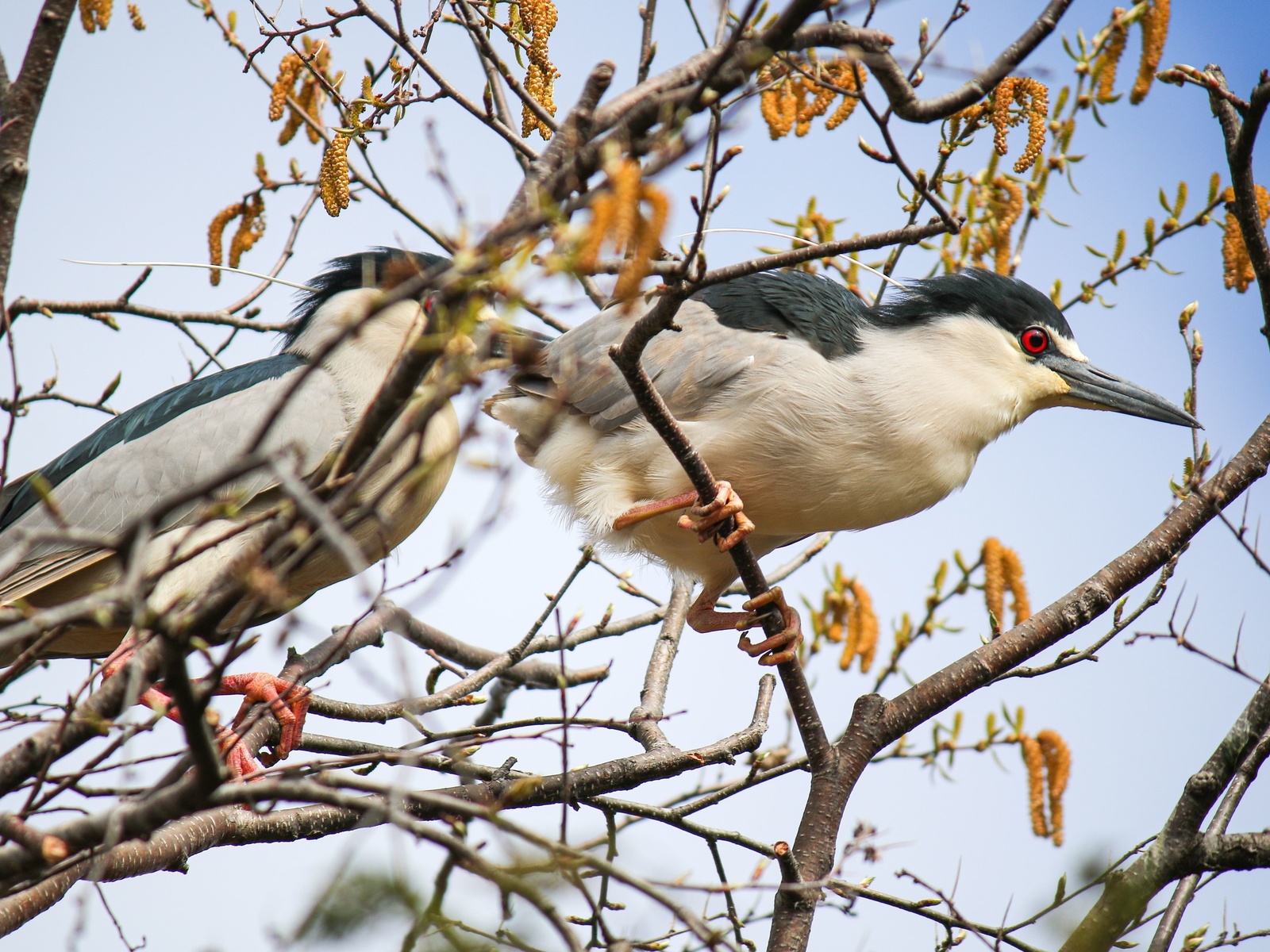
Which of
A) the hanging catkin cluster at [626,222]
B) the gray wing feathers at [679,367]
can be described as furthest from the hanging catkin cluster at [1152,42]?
the hanging catkin cluster at [626,222]

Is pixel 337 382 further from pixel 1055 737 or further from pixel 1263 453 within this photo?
pixel 1263 453

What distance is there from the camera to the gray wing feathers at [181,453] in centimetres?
399

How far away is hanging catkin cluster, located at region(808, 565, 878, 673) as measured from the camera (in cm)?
391

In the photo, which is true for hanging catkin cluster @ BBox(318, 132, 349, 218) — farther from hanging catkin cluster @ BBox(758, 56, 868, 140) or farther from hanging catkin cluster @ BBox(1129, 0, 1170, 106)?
hanging catkin cluster @ BBox(1129, 0, 1170, 106)

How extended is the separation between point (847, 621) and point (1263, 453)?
150 centimetres

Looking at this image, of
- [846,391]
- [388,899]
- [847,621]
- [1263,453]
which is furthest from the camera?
[847,621]

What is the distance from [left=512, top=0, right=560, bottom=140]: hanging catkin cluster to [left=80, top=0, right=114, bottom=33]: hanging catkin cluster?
121 cm

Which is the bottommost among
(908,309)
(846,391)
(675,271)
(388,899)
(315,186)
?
(388,899)

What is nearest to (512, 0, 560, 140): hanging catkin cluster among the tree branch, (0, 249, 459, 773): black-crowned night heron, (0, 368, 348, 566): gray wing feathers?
(0, 249, 459, 773): black-crowned night heron

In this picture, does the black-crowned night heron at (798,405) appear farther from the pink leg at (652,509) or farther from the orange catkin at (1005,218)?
the orange catkin at (1005,218)

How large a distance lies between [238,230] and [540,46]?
54.4 inches

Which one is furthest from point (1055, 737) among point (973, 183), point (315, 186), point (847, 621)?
point (315, 186)

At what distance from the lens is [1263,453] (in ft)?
10.4

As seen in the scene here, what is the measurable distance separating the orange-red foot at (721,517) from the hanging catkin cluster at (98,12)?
221 centimetres
